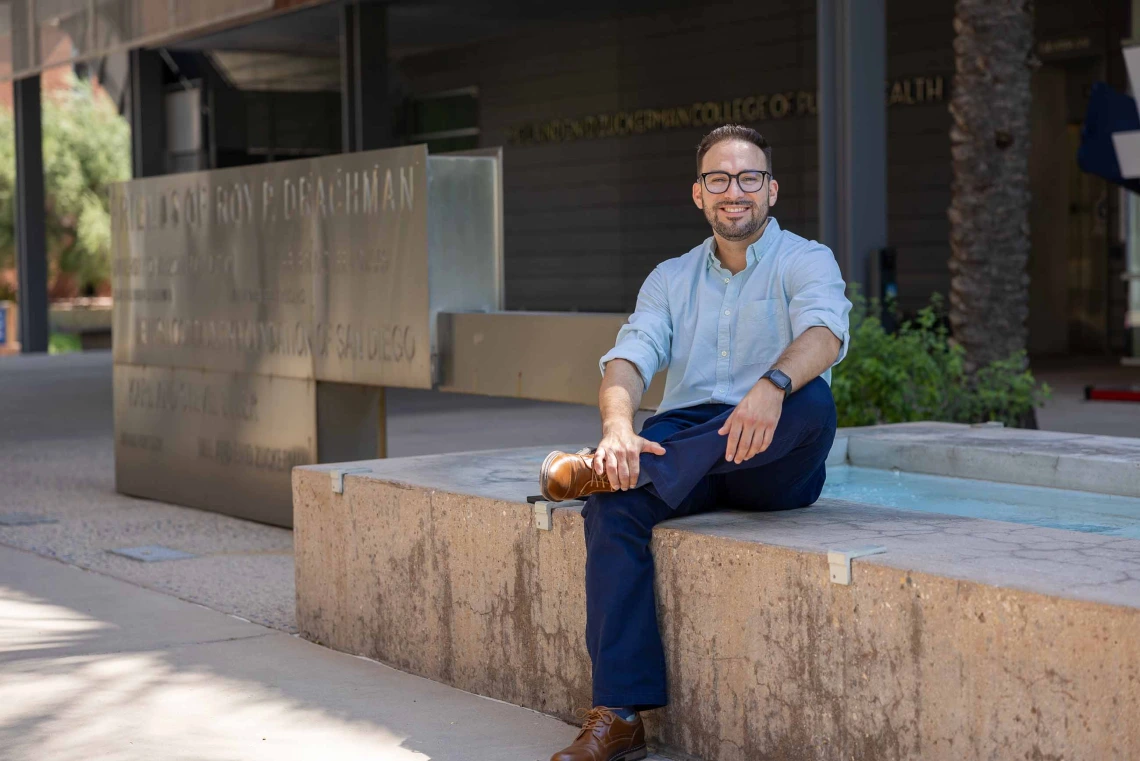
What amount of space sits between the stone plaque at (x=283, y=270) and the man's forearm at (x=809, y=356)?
3.11m

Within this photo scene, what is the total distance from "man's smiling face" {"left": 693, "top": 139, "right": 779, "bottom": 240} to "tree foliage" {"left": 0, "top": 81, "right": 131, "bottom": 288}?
120ft

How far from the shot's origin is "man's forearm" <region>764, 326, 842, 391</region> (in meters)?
3.56

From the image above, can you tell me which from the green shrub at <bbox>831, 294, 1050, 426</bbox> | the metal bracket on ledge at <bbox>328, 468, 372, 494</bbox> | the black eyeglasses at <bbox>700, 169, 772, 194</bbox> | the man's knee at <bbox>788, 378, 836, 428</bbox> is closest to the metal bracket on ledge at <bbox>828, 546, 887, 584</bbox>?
the man's knee at <bbox>788, 378, 836, 428</bbox>

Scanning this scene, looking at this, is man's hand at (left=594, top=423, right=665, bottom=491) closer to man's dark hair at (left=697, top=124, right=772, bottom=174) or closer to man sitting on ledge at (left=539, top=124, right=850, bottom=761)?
man sitting on ledge at (left=539, top=124, right=850, bottom=761)

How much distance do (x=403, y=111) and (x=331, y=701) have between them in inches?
948

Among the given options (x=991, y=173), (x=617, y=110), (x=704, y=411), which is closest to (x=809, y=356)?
(x=704, y=411)

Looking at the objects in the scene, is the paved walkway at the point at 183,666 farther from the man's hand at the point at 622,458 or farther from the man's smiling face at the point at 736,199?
the man's smiling face at the point at 736,199

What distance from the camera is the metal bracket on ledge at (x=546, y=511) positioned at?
399 cm

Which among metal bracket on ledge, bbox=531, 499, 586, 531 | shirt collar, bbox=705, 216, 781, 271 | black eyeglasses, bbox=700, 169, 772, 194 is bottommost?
metal bracket on ledge, bbox=531, 499, 586, 531

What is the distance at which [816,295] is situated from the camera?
374 cm

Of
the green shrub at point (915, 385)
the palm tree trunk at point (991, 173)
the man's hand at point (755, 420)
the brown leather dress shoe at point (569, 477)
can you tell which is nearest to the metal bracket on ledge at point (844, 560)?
the man's hand at point (755, 420)

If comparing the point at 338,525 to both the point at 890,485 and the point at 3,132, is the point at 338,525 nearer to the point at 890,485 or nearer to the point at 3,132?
the point at 890,485

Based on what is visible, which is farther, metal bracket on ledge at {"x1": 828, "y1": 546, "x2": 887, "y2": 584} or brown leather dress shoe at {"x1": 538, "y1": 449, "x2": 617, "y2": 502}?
brown leather dress shoe at {"x1": 538, "y1": 449, "x2": 617, "y2": 502}

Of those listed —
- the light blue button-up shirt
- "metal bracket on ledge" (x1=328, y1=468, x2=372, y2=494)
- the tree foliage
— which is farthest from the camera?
the tree foliage
